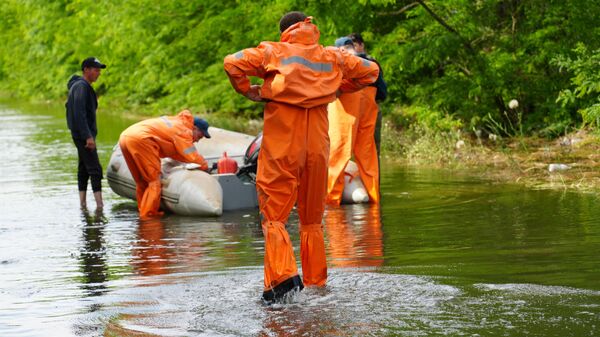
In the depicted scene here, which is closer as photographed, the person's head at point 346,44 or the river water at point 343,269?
the river water at point 343,269

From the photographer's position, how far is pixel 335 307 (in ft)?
23.7

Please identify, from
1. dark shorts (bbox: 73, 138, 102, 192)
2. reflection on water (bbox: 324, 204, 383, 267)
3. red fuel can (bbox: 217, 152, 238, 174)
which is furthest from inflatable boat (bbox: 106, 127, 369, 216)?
reflection on water (bbox: 324, 204, 383, 267)

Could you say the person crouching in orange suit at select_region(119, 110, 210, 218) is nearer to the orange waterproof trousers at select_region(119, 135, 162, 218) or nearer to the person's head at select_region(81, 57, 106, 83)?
the orange waterproof trousers at select_region(119, 135, 162, 218)

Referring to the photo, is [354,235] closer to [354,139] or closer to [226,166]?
[354,139]

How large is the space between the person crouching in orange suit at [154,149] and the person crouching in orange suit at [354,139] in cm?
144

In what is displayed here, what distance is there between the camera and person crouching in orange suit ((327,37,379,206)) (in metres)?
12.6

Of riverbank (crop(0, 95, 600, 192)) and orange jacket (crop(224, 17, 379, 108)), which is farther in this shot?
riverbank (crop(0, 95, 600, 192))

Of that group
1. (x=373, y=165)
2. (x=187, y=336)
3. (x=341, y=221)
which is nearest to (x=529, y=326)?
(x=187, y=336)

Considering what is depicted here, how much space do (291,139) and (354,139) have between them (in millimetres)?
5037

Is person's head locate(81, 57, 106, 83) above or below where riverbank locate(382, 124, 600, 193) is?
above

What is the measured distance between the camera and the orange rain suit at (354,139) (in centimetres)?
1255

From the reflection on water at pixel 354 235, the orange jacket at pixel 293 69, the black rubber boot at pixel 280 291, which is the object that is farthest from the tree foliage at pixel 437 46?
the black rubber boot at pixel 280 291

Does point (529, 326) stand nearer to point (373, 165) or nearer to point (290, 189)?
point (290, 189)

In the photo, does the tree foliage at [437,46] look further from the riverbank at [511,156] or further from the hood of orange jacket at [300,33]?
the hood of orange jacket at [300,33]
